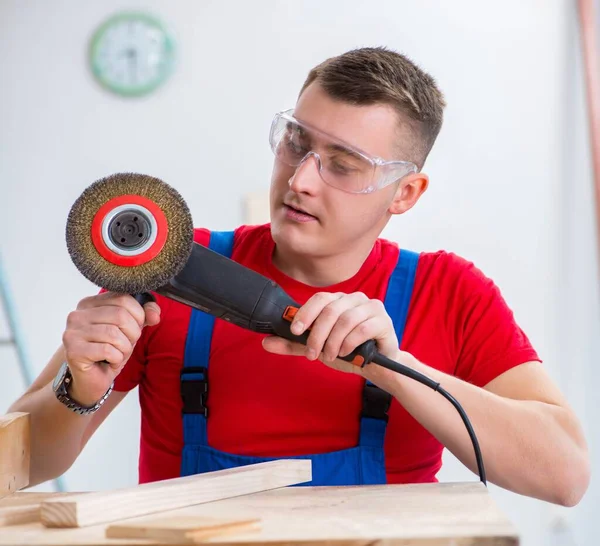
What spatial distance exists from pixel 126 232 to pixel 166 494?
0.34 metres

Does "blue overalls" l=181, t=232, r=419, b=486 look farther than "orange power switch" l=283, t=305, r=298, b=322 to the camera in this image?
Yes

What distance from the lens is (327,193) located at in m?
1.47

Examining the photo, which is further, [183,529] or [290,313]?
[290,313]

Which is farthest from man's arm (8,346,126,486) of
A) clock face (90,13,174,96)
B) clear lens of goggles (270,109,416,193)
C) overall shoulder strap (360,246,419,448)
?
clock face (90,13,174,96)

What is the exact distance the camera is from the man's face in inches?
57.9

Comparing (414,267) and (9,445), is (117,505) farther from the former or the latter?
(414,267)

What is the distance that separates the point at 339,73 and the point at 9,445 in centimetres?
90

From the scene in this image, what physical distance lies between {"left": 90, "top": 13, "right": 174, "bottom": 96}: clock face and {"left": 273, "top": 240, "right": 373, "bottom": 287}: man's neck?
6.28 feet

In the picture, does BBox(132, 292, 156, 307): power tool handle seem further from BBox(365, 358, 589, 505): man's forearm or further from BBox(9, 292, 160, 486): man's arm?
BBox(365, 358, 589, 505): man's forearm

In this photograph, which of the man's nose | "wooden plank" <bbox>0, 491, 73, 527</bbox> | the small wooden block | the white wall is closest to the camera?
the small wooden block

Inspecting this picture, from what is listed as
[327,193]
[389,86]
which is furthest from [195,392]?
[389,86]

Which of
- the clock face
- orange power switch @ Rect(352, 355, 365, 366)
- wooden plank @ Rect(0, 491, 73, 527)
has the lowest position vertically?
wooden plank @ Rect(0, 491, 73, 527)

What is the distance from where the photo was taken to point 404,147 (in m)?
1.58

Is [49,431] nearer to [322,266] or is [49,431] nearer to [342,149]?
[322,266]
